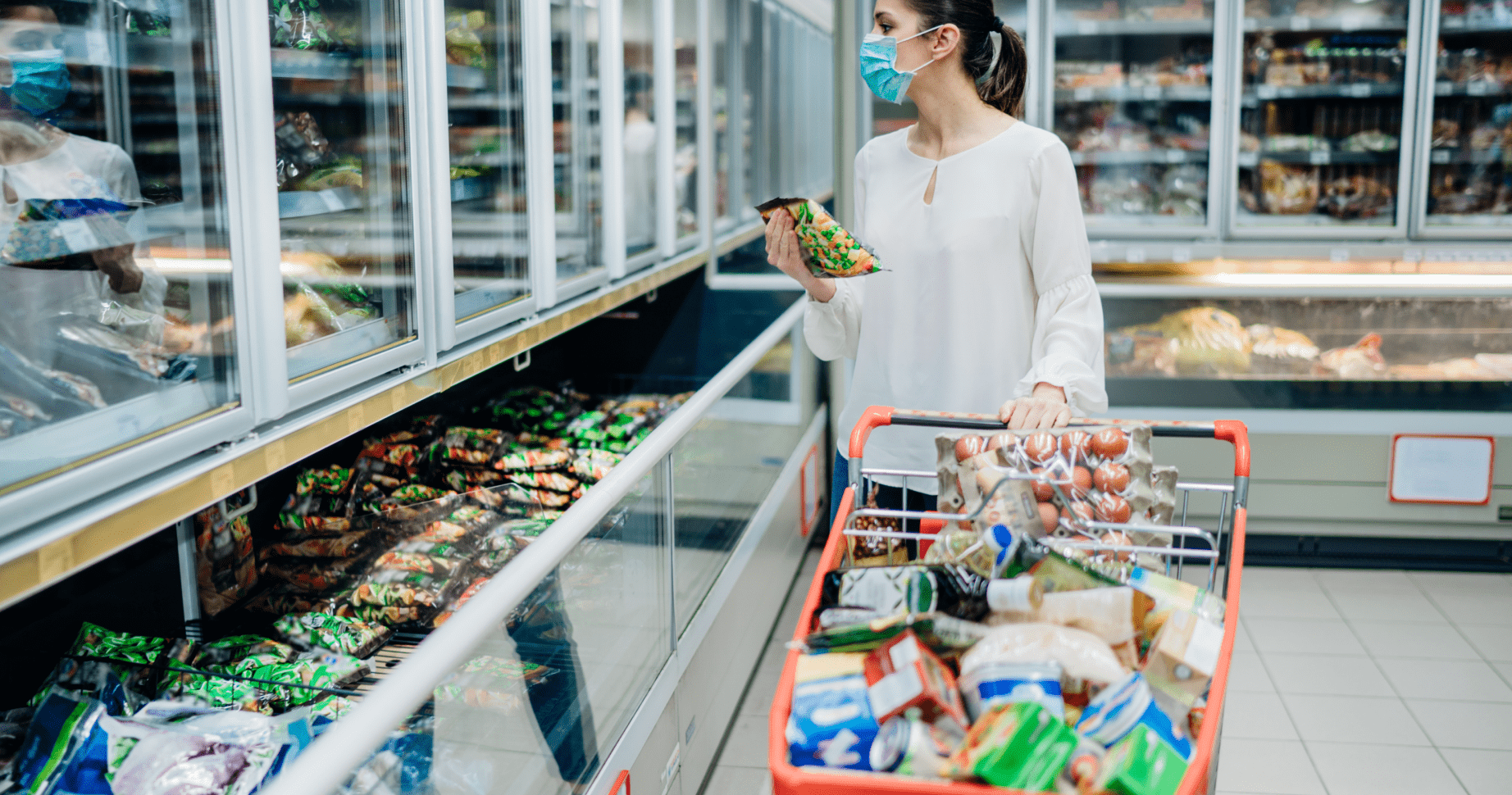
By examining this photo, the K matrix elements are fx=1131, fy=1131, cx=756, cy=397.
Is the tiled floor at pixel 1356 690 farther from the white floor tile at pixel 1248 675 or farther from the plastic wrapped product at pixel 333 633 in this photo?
the plastic wrapped product at pixel 333 633

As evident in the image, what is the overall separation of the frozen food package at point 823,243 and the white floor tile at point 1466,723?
2215 mm

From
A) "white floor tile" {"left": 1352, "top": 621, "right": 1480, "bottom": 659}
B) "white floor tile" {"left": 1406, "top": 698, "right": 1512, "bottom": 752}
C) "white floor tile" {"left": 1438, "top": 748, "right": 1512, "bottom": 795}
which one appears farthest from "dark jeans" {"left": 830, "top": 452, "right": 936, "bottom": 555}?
"white floor tile" {"left": 1352, "top": 621, "right": 1480, "bottom": 659}

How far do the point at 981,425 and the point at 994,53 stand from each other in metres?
0.75

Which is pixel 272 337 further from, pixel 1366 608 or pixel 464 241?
pixel 1366 608

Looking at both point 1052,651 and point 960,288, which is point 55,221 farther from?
point 960,288

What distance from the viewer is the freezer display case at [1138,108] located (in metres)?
4.26

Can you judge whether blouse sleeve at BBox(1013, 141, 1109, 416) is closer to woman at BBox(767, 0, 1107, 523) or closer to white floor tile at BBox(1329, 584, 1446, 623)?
woman at BBox(767, 0, 1107, 523)

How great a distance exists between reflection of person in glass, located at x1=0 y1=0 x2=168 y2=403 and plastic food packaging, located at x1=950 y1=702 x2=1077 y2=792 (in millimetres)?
1073

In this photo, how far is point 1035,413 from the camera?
66.7 inches

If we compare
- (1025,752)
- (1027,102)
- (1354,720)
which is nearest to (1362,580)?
(1354,720)


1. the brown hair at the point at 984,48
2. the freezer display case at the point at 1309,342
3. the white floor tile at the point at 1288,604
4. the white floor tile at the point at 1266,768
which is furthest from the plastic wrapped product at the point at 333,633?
the freezer display case at the point at 1309,342

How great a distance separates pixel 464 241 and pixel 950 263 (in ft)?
3.23

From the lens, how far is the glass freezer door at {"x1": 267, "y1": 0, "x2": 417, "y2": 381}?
5.70ft

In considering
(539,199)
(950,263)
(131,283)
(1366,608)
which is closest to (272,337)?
(131,283)
